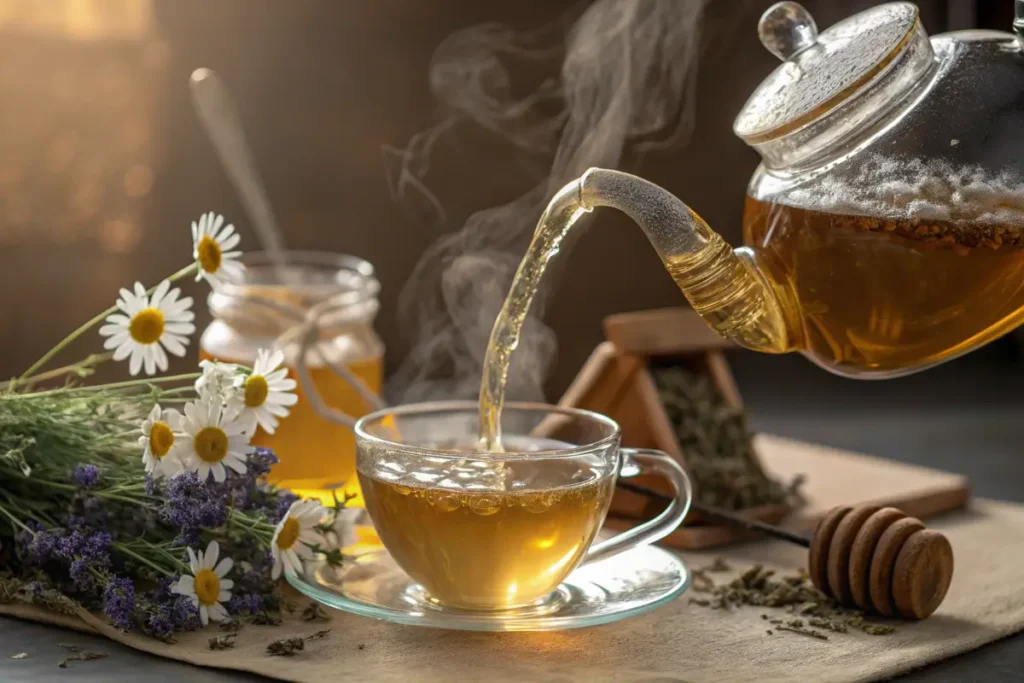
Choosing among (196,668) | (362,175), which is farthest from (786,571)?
(362,175)

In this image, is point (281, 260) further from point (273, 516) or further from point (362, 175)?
point (362, 175)

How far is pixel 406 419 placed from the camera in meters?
1.41

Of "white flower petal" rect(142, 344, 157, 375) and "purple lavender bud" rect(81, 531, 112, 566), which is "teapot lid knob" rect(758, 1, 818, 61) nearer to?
"white flower petal" rect(142, 344, 157, 375)

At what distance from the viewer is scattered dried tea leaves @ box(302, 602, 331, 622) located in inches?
50.9

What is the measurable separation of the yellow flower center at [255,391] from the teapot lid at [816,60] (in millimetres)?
530

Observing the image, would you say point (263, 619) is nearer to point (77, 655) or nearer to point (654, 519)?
point (77, 655)

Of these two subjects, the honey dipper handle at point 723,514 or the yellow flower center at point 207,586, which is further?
the honey dipper handle at point 723,514

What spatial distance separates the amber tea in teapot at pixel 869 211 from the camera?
1.19 meters

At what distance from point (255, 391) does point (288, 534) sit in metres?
0.15

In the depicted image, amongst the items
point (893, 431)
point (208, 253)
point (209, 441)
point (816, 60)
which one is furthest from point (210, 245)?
point (893, 431)

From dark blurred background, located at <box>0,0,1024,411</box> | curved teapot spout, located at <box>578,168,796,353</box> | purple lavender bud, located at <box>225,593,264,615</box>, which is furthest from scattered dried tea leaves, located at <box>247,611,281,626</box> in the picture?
dark blurred background, located at <box>0,0,1024,411</box>

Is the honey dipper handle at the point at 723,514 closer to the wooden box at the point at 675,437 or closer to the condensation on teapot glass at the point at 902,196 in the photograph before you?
the wooden box at the point at 675,437

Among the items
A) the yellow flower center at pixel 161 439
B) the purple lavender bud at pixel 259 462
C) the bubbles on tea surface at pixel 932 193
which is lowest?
the purple lavender bud at pixel 259 462

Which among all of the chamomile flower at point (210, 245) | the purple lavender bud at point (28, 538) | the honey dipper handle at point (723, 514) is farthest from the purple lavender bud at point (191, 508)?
the honey dipper handle at point (723, 514)
